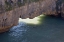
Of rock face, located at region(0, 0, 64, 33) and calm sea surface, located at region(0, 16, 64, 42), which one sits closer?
calm sea surface, located at region(0, 16, 64, 42)

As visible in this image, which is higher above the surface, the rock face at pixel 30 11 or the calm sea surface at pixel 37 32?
the rock face at pixel 30 11

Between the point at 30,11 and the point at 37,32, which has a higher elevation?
the point at 30,11

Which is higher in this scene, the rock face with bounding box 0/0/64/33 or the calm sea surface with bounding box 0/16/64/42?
the rock face with bounding box 0/0/64/33

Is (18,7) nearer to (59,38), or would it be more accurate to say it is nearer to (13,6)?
(13,6)

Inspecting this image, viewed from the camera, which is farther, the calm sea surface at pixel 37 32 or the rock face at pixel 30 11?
the rock face at pixel 30 11

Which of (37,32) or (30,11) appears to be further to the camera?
(30,11)
